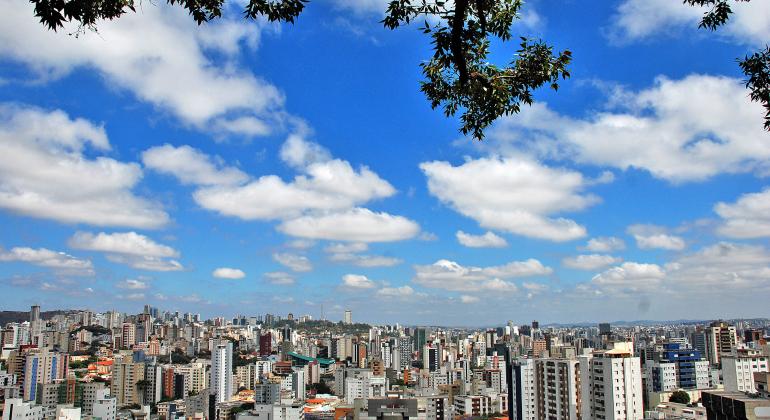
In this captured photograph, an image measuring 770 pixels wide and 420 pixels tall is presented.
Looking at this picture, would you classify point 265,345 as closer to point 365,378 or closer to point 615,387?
point 365,378

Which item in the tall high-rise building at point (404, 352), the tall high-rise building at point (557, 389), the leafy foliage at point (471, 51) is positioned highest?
the leafy foliage at point (471, 51)

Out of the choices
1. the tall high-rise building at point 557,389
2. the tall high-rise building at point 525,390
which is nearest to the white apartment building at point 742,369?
the tall high-rise building at point 525,390

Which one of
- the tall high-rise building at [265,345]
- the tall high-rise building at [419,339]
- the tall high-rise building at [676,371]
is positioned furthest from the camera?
the tall high-rise building at [419,339]

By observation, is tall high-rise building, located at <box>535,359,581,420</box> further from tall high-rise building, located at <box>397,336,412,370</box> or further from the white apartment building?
tall high-rise building, located at <box>397,336,412,370</box>

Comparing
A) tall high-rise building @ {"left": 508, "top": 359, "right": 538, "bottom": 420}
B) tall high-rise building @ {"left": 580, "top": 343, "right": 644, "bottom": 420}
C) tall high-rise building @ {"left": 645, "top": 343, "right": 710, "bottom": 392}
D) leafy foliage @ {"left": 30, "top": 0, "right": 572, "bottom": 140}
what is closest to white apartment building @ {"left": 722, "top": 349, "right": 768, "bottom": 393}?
tall high-rise building @ {"left": 645, "top": 343, "right": 710, "bottom": 392}

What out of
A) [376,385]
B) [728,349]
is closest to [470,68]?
[376,385]

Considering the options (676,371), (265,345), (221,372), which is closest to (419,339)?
(265,345)

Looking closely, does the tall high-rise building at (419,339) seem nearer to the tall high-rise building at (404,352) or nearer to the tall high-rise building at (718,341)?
the tall high-rise building at (404,352)
